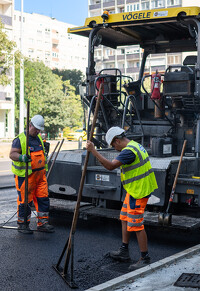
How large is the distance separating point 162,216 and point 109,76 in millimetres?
2667

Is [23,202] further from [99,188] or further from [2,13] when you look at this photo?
[2,13]

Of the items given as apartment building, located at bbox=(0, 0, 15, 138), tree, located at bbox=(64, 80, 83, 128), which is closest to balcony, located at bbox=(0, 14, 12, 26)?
apartment building, located at bbox=(0, 0, 15, 138)

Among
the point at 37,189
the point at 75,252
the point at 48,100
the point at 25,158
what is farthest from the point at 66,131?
the point at 75,252

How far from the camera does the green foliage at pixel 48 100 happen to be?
52.9 m

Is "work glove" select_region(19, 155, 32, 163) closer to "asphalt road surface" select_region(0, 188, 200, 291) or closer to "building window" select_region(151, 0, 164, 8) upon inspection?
"asphalt road surface" select_region(0, 188, 200, 291)

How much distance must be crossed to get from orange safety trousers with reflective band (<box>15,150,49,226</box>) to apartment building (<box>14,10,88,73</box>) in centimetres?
7698

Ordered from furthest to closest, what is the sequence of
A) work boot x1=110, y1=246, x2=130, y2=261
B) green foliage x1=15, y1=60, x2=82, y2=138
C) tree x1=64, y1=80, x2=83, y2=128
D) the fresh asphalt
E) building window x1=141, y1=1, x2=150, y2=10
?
building window x1=141, y1=1, x2=150, y2=10 < tree x1=64, y1=80, x2=83, y2=128 < green foliage x1=15, y1=60, x2=82, y2=138 < work boot x1=110, y1=246, x2=130, y2=261 < the fresh asphalt

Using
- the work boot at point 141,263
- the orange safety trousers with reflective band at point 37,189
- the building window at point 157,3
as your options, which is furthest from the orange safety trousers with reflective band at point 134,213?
the building window at point 157,3

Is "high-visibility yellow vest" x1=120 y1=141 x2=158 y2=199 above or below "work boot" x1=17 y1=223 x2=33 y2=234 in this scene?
above

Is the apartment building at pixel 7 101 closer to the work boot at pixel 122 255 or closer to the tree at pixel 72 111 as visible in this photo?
the tree at pixel 72 111

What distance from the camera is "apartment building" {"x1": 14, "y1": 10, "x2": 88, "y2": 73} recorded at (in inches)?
3398

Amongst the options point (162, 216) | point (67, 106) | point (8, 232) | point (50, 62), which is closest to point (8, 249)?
point (8, 232)

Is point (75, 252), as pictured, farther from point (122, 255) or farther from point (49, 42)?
point (49, 42)

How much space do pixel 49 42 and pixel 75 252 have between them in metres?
88.3
